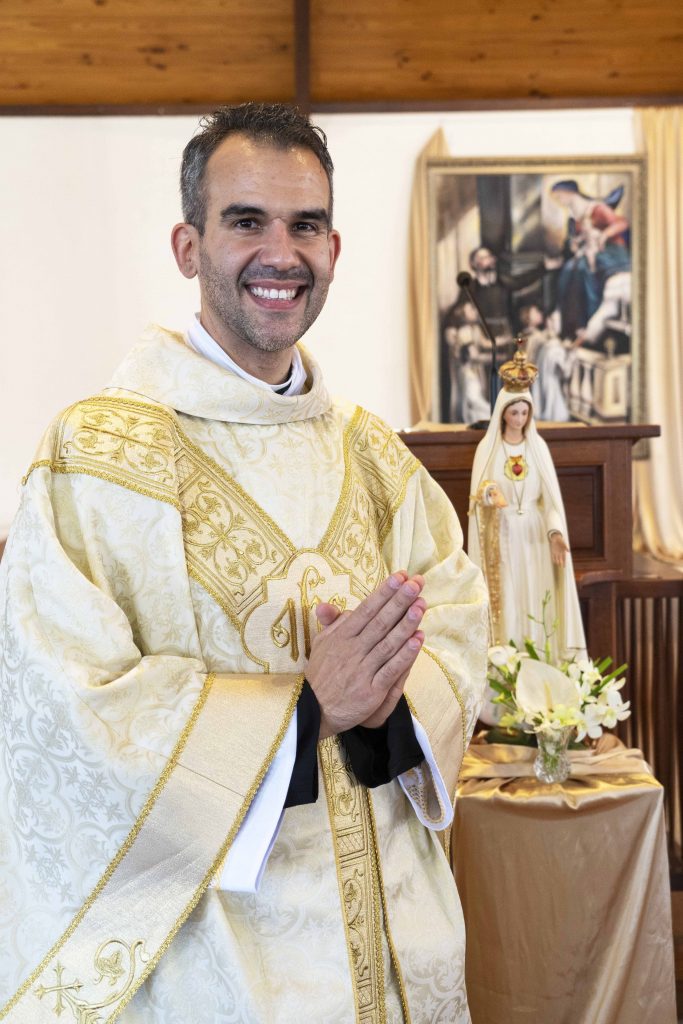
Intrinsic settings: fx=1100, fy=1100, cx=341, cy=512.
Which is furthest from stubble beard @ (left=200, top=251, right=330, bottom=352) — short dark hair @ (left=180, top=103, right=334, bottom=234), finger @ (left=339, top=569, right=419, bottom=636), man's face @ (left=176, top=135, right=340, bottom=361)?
finger @ (left=339, top=569, right=419, bottom=636)

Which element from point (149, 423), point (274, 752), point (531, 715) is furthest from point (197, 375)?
point (531, 715)

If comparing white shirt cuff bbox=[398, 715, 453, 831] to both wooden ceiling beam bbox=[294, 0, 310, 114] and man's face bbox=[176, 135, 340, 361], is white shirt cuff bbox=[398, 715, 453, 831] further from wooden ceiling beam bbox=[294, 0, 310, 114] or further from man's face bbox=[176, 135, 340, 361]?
wooden ceiling beam bbox=[294, 0, 310, 114]

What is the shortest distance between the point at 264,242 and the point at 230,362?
21cm

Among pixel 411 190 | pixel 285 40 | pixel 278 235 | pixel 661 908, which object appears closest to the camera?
pixel 278 235

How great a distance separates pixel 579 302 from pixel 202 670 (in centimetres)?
659

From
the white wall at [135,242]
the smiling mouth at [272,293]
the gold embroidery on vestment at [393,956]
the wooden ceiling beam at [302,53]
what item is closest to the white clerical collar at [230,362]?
the smiling mouth at [272,293]

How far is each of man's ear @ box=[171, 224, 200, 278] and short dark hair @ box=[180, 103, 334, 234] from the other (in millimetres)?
14

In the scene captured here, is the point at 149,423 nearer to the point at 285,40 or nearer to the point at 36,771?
the point at 36,771

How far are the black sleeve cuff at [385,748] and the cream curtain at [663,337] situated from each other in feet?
20.5

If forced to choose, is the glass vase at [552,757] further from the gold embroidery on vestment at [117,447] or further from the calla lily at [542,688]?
the gold embroidery on vestment at [117,447]

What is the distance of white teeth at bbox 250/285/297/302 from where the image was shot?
1.78 metres

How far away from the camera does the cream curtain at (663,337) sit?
303 inches

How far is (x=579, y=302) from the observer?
774cm

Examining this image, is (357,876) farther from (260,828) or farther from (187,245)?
(187,245)
